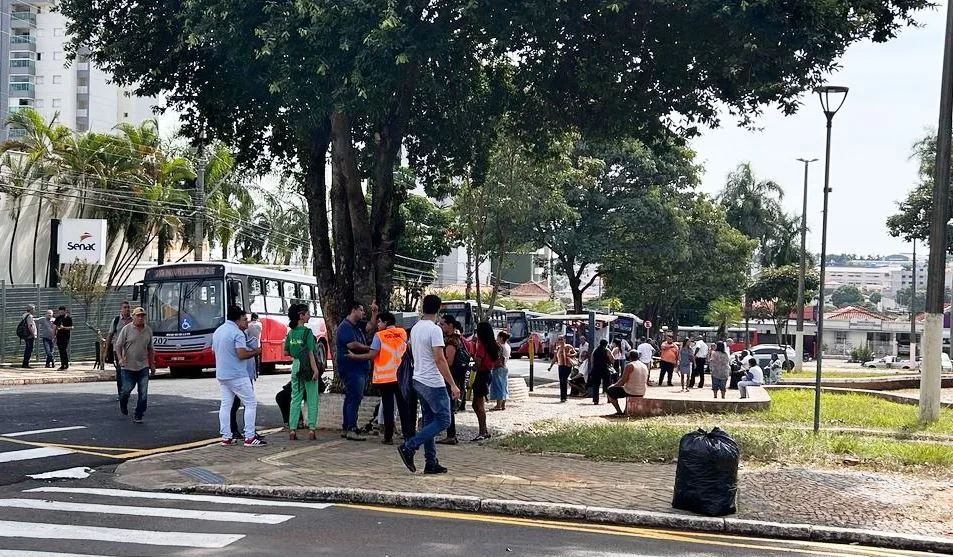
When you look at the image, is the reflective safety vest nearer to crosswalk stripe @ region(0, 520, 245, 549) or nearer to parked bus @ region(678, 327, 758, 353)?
crosswalk stripe @ region(0, 520, 245, 549)

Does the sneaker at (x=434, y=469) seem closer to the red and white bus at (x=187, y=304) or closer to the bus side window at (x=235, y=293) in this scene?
the red and white bus at (x=187, y=304)

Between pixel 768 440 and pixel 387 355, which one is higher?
pixel 387 355

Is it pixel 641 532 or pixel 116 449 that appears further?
pixel 116 449

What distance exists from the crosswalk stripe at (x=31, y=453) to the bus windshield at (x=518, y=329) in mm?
43038

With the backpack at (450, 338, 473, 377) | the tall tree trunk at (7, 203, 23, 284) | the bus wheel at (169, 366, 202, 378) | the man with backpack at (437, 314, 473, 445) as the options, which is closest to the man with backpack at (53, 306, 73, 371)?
the bus wheel at (169, 366, 202, 378)

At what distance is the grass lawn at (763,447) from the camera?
12664 millimetres

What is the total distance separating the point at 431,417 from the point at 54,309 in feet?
87.7

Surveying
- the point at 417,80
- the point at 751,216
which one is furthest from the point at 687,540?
the point at 751,216

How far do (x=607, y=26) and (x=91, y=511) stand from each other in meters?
10.1

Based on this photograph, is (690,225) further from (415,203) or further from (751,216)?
(751,216)

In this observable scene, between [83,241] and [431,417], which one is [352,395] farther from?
[83,241]

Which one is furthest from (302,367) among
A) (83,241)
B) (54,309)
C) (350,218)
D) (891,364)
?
(891,364)

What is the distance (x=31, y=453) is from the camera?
40.8 ft

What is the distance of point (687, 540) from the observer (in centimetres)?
839
